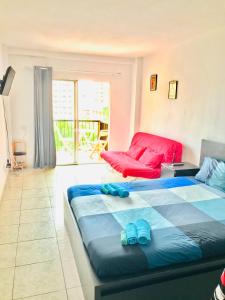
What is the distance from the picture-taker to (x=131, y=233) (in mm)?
1690

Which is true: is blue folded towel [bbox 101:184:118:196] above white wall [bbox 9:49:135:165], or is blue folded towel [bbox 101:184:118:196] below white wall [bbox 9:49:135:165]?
below

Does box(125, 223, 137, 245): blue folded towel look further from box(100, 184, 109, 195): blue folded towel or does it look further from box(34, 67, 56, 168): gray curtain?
box(34, 67, 56, 168): gray curtain

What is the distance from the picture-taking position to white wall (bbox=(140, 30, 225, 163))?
318cm

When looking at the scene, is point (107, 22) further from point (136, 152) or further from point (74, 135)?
point (74, 135)

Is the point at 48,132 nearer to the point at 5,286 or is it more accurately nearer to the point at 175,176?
the point at 175,176

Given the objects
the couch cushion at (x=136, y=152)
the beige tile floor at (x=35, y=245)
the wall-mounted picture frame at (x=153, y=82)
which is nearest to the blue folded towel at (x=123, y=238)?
the beige tile floor at (x=35, y=245)

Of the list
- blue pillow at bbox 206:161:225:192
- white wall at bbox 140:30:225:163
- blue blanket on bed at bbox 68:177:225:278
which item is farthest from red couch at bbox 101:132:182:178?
blue pillow at bbox 206:161:225:192

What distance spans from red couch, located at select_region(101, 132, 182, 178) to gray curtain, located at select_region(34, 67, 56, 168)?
125cm

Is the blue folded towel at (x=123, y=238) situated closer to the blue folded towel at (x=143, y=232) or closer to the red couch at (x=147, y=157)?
the blue folded towel at (x=143, y=232)

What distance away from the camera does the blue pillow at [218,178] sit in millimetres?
2727

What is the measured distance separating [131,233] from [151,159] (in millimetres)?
2392

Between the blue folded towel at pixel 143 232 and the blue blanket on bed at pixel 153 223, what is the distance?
39 millimetres

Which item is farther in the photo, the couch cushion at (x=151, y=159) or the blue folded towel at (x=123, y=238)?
the couch cushion at (x=151, y=159)

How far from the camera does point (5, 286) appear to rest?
6.40ft
